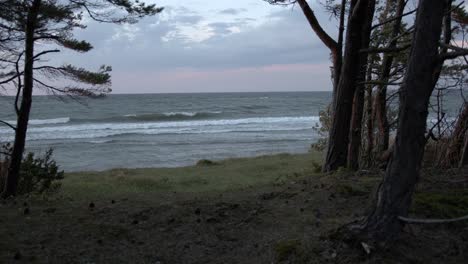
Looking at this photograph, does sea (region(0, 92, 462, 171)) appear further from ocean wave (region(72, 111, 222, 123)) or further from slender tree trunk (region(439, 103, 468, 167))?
slender tree trunk (region(439, 103, 468, 167))

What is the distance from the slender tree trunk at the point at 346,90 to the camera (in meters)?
6.88

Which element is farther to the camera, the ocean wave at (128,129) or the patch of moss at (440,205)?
the ocean wave at (128,129)

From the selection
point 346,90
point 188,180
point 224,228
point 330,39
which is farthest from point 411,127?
point 188,180

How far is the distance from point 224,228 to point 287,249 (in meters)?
0.77

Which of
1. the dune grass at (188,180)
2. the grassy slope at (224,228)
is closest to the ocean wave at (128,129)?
the dune grass at (188,180)

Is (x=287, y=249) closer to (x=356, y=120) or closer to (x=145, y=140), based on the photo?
(x=356, y=120)

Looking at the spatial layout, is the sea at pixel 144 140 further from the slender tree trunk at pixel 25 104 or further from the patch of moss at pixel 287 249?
the patch of moss at pixel 287 249

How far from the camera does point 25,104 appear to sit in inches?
288

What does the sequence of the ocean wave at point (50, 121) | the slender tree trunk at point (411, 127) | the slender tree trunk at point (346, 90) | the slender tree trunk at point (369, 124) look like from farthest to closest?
1. the ocean wave at point (50, 121)
2. the slender tree trunk at point (369, 124)
3. the slender tree trunk at point (346, 90)
4. the slender tree trunk at point (411, 127)

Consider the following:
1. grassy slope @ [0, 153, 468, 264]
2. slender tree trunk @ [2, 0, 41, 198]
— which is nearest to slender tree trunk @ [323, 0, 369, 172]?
grassy slope @ [0, 153, 468, 264]

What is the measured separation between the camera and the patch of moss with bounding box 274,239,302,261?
368 centimetres

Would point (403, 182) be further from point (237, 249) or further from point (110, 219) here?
point (110, 219)

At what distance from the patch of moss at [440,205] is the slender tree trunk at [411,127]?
1086 mm

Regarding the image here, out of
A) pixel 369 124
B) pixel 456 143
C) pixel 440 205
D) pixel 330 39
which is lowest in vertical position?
pixel 440 205
